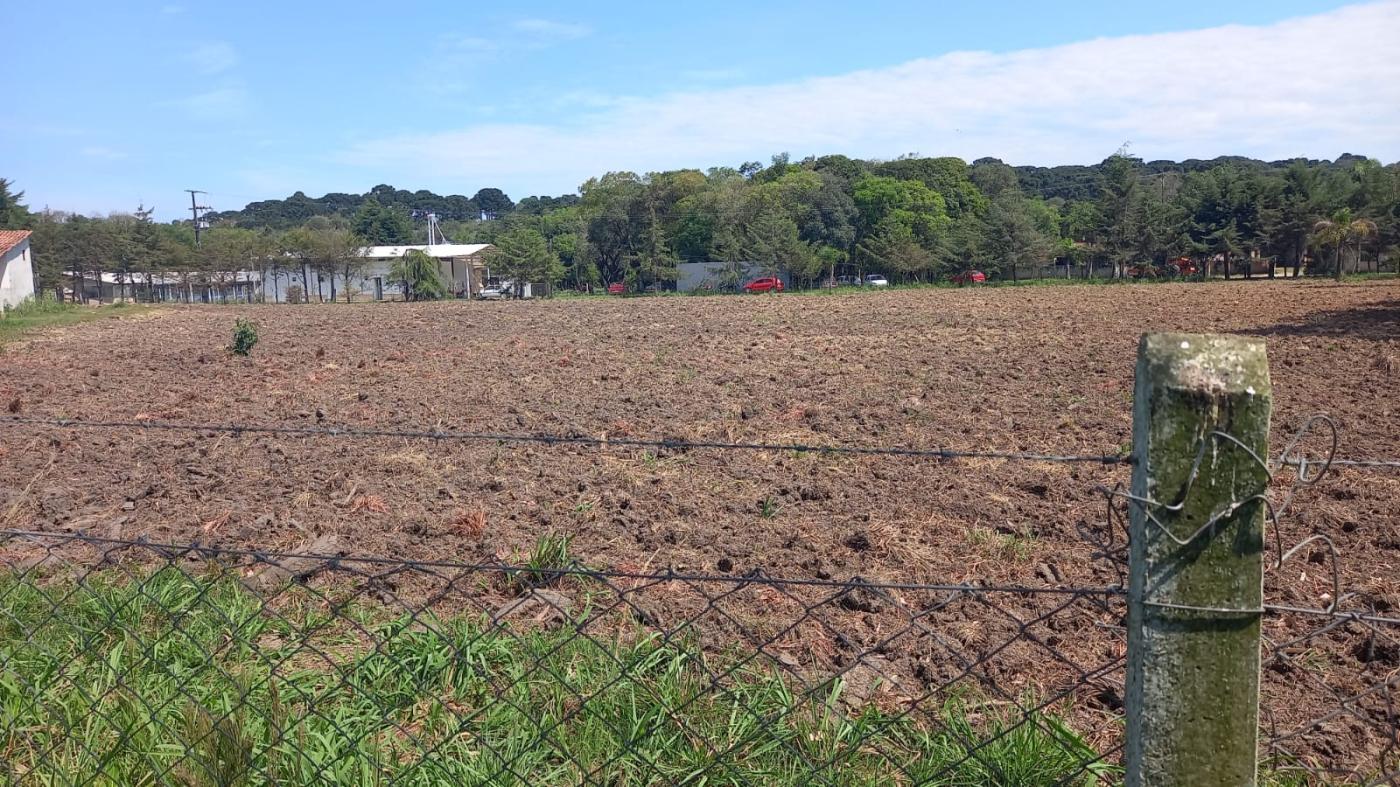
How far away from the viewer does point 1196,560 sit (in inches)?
63.6

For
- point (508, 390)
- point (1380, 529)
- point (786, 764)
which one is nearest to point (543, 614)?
point (786, 764)

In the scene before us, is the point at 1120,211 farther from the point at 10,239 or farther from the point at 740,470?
the point at 740,470

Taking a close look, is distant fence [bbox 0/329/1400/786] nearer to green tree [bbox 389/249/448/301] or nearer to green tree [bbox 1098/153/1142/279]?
green tree [bbox 389/249/448/301]

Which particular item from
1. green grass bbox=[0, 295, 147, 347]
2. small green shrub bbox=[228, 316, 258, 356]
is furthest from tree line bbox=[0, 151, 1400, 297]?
small green shrub bbox=[228, 316, 258, 356]

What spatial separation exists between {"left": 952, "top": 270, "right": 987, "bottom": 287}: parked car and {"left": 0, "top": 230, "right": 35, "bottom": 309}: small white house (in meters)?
55.7

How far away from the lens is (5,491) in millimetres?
8344

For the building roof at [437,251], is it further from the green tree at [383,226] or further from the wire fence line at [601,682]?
the wire fence line at [601,682]

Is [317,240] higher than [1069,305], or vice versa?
[317,240]

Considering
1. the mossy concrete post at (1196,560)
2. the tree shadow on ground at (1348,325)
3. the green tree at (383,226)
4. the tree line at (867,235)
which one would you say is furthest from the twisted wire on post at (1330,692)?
the green tree at (383,226)

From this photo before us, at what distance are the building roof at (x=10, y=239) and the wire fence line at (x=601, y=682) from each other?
45851 millimetres

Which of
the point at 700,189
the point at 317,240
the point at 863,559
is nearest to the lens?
the point at 863,559

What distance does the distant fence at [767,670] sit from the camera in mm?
1617

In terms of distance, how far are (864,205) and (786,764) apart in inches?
3616

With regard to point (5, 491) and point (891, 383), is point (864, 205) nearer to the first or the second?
point (891, 383)
